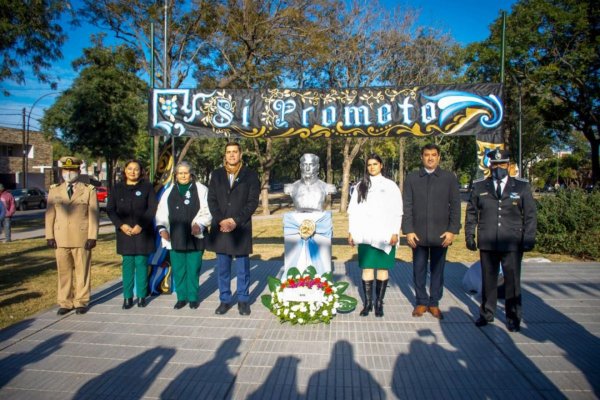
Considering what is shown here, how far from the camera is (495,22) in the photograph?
70.1ft

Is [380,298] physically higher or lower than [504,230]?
lower

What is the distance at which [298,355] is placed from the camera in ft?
12.2

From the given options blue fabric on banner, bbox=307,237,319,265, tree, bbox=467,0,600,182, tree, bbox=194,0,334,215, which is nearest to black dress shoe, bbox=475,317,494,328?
blue fabric on banner, bbox=307,237,319,265

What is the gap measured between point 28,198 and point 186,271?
26832 mm

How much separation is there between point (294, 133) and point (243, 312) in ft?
10.5

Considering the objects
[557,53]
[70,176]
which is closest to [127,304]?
[70,176]

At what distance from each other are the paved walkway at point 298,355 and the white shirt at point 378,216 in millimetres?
955

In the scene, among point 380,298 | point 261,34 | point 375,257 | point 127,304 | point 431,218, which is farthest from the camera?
point 261,34

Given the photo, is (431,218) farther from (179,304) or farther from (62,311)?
(62,311)

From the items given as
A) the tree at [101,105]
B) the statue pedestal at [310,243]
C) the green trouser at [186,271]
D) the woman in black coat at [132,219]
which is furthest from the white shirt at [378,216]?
the tree at [101,105]

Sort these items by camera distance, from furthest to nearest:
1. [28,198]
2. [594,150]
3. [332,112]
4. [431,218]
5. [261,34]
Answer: [28,198] → [594,150] → [261,34] → [332,112] → [431,218]

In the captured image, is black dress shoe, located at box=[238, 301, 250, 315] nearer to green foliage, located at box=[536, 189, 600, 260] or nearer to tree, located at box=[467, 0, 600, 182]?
A: green foliage, located at box=[536, 189, 600, 260]

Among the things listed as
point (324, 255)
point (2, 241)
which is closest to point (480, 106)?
point (324, 255)

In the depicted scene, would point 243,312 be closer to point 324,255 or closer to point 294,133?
point 324,255
